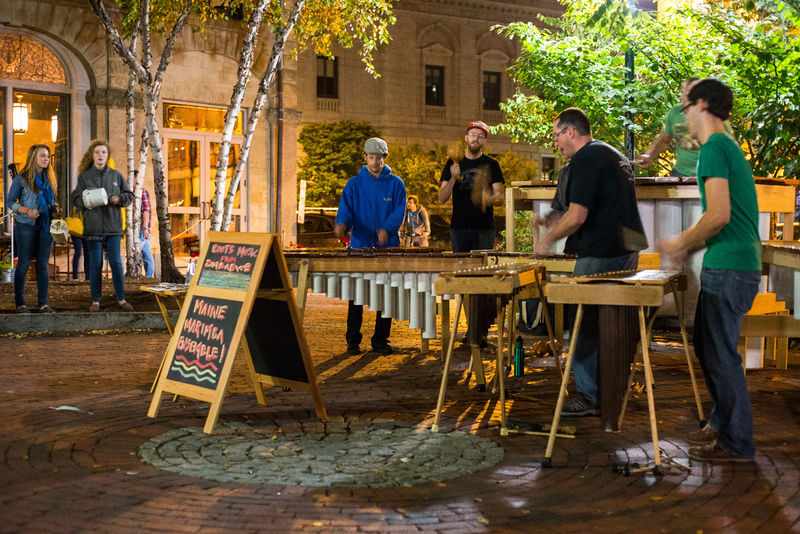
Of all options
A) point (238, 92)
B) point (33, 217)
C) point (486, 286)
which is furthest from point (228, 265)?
point (238, 92)

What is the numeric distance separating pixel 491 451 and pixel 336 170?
32.9m

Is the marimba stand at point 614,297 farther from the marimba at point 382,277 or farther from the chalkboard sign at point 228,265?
the marimba at point 382,277

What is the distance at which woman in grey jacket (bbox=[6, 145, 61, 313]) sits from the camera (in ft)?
36.6

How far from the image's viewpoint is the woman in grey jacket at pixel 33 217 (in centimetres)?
1114

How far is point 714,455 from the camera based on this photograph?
5.34 meters

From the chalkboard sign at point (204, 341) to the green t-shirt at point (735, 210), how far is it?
3.02 meters

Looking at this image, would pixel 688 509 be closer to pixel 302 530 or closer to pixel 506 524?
pixel 506 524

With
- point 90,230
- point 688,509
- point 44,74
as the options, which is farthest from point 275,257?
point 44,74

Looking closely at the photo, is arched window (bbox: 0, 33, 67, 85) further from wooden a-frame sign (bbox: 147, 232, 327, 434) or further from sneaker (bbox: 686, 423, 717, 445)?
sneaker (bbox: 686, 423, 717, 445)

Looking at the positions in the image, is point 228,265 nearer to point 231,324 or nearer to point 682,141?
point 231,324

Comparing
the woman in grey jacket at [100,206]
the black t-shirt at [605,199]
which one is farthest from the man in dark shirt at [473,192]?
the woman in grey jacket at [100,206]

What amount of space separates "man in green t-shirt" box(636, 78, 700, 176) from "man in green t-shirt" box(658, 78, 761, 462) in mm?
1877

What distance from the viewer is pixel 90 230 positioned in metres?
11.2

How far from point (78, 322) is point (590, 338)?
7.38 meters
